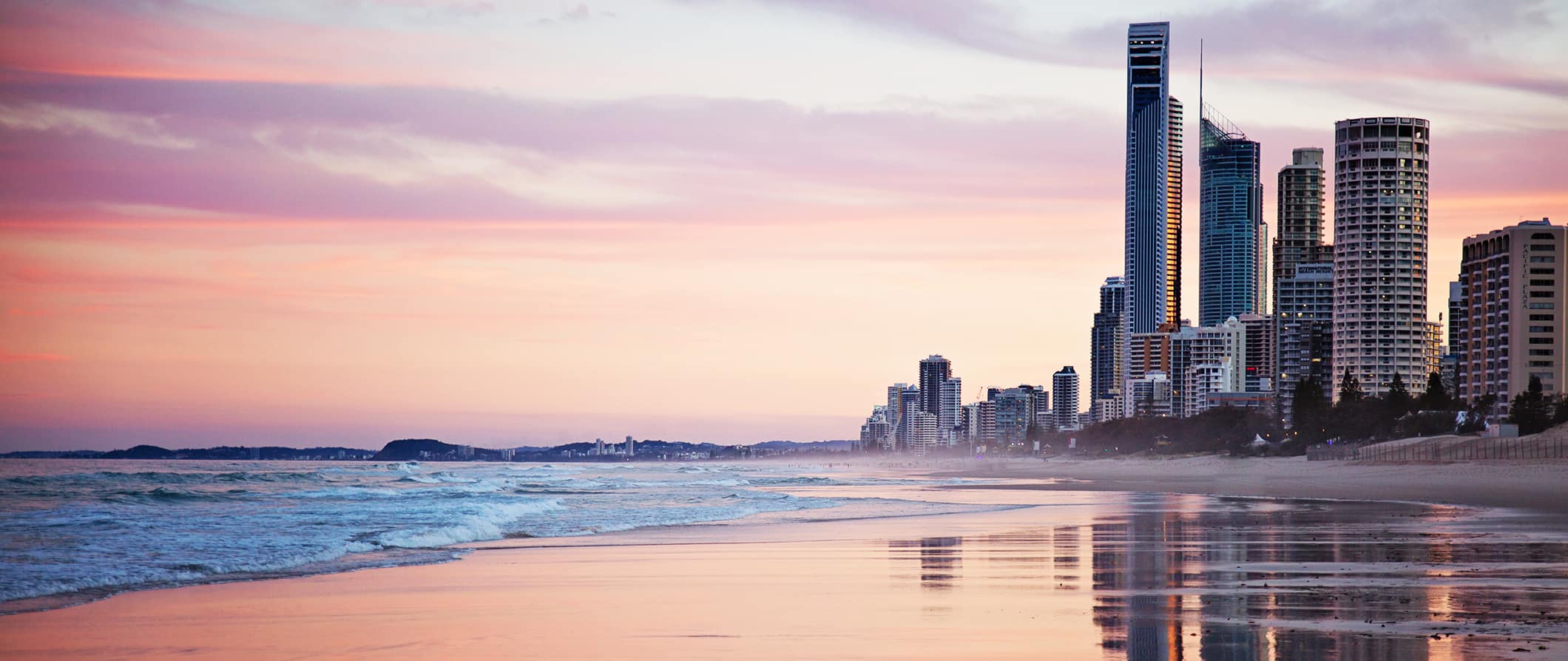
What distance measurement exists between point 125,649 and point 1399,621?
1274cm

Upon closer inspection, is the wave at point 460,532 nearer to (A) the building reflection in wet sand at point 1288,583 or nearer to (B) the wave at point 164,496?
(A) the building reflection in wet sand at point 1288,583

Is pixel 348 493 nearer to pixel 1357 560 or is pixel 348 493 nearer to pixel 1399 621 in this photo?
pixel 1357 560

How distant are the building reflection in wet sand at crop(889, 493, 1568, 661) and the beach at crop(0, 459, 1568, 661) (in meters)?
0.06

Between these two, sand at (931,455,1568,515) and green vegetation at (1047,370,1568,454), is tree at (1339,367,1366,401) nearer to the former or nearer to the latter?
green vegetation at (1047,370,1568,454)

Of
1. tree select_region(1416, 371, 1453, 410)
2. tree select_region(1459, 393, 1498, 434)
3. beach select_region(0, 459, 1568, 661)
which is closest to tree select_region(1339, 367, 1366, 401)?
tree select_region(1416, 371, 1453, 410)

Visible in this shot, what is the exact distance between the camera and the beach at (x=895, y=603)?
12930 mm

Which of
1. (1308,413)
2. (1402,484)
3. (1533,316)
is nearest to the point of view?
(1402,484)

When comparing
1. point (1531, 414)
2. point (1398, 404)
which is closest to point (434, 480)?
point (1531, 414)

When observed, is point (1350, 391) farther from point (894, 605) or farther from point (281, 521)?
point (894, 605)

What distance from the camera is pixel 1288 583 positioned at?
17.9 metres

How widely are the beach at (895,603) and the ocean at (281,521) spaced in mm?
1727

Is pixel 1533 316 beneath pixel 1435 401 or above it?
above

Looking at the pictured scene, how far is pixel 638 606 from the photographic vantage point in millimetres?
16438

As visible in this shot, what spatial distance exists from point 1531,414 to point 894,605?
12631 centimetres
